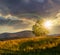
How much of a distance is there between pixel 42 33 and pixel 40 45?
140ft

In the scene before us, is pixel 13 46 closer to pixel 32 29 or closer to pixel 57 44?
pixel 57 44

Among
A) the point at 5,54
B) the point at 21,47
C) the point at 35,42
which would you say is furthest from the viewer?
the point at 35,42

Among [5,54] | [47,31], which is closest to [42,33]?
[47,31]

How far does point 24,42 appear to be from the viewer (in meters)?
78.5

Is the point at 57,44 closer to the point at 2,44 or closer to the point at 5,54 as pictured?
the point at 2,44

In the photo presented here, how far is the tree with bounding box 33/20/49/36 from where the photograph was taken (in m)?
116

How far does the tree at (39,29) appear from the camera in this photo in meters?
116

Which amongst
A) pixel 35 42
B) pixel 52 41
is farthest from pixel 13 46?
pixel 52 41

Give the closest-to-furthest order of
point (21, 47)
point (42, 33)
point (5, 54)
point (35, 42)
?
point (5, 54) → point (21, 47) → point (35, 42) → point (42, 33)

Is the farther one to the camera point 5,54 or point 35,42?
point 35,42

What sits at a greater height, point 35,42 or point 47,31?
point 47,31

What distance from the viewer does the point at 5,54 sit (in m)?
54.7

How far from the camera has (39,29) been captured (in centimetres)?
11619

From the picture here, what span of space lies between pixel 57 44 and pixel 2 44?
64.2 feet
